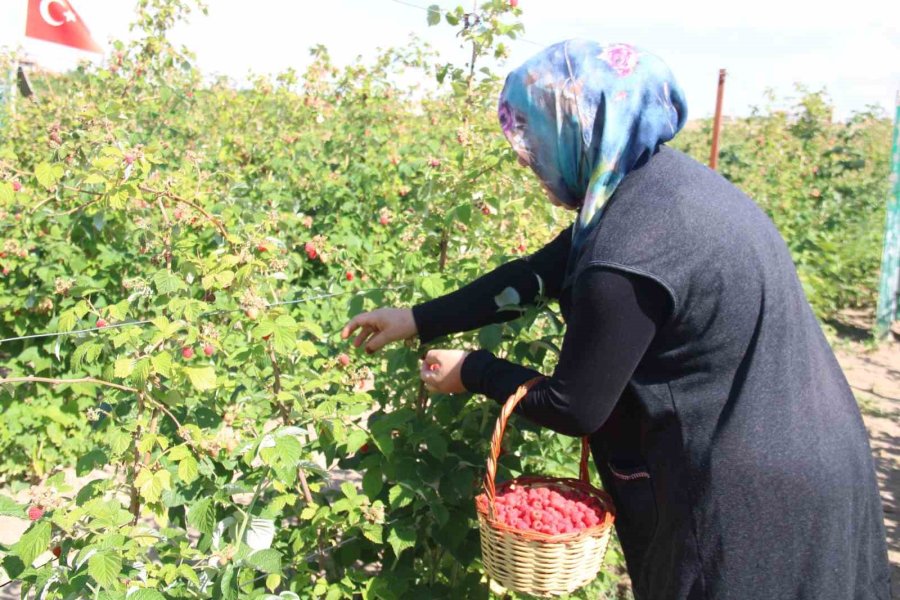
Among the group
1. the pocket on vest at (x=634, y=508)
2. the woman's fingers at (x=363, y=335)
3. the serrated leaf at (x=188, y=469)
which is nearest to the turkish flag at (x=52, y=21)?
the woman's fingers at (x=363, y=335)

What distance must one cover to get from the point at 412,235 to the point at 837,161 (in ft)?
26.3

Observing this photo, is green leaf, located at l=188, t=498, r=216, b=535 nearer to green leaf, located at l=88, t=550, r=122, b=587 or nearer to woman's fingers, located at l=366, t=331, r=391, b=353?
green leaf, located at l=88, t=550, r=122, b=587

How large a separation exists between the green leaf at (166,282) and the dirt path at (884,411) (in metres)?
Result: 2.54

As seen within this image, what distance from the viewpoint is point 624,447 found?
1.46 m

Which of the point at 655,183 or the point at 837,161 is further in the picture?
the point at 837,161

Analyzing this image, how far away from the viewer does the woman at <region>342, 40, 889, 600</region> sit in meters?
1.26

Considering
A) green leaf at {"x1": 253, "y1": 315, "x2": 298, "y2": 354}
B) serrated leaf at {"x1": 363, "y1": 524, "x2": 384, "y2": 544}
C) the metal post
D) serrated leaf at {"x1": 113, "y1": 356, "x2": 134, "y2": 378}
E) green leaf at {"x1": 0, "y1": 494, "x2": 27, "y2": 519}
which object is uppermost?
green leaf at {"x1": 253, "y1": 315, "x2": 298, "y2": 354}

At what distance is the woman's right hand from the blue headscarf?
545mm

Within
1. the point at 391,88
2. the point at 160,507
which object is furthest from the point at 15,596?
the point at 391,88

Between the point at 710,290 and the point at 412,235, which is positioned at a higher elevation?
the point at 710,290

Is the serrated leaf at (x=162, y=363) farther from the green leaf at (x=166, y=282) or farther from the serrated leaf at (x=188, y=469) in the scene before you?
the green leaf at (x=166, y=282)

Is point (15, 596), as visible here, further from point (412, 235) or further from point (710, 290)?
point (710, 290)

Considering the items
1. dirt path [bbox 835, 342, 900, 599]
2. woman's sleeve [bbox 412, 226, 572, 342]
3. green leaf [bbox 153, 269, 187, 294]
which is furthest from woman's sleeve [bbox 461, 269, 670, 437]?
dirt path [bbox 835, 342, 900, 599]

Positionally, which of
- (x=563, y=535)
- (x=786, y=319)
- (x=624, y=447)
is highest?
(x=786, y=319)
